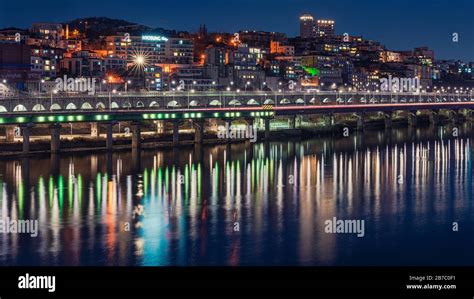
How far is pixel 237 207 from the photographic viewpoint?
27797mm

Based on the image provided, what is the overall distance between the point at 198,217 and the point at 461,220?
819 cm

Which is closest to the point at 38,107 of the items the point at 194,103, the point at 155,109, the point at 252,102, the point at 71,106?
the point at 71,106

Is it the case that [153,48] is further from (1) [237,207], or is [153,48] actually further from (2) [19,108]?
(1) [237,207]

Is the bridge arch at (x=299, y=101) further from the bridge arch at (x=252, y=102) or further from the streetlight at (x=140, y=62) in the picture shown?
the streetlight at (x=140, y=62)

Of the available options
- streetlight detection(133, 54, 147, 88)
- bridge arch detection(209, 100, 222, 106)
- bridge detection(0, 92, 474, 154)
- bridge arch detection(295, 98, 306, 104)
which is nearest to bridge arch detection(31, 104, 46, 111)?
bridge detection(0, 92, 474, 154)

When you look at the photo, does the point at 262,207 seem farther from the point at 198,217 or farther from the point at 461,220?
the point at 461,220

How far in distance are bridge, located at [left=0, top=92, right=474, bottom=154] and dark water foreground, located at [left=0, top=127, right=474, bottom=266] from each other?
2316 millimetres

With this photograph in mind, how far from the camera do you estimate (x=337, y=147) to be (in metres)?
49.1

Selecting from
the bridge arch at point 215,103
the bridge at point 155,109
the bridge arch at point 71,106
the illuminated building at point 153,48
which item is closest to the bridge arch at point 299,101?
the bridge at point 155,109

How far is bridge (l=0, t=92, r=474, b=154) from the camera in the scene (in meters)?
41.1

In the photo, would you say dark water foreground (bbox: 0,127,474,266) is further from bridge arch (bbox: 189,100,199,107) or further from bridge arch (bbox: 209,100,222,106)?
bridge arch (bbox: 209,100,222,106)

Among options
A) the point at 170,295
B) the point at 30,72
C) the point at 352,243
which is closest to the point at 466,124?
the point at 30,72

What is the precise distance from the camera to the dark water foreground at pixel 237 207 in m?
21.3

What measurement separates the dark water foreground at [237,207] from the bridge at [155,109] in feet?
7.60
